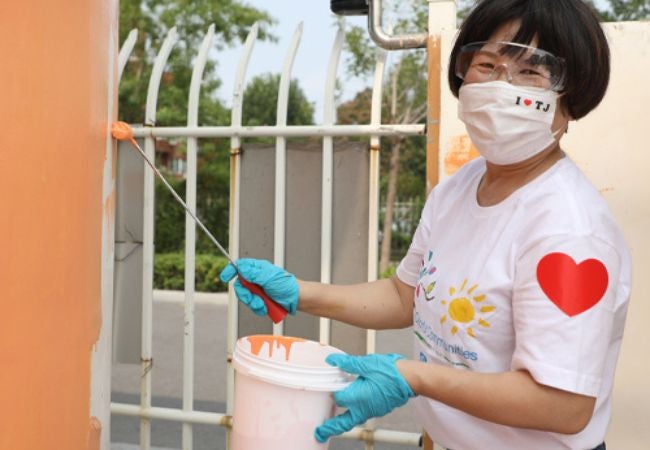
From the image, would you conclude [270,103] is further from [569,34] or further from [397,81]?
[569,34]

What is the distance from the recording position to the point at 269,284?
188cm

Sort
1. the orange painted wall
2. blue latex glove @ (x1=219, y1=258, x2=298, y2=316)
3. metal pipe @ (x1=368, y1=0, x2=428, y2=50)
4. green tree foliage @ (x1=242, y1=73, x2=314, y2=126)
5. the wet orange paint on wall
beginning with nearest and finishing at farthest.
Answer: the orange painted wall, blue latex glove @ (x1=219, y1=258, x2=298, y2=316), the wet orange paint on wall, metal pipe @ (x1=368, y1=0, x2=428, y2=50), green tree foliage @ (x1=242, y1=73, x2=314, y2=126)

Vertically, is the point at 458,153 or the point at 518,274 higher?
the point at 458,153

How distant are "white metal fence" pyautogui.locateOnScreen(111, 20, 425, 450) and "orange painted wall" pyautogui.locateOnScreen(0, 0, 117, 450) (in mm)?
565

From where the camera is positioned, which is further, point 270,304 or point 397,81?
point 397,81

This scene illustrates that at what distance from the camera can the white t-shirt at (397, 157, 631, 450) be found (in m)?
1.23

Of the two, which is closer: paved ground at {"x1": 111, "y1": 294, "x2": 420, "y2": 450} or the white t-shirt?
Result: the white t-shirt

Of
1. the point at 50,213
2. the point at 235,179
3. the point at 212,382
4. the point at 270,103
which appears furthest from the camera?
the point at 270,103

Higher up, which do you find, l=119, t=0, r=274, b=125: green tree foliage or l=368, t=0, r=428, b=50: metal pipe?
l=119, t=0, r=274, b=125: green tree foliage

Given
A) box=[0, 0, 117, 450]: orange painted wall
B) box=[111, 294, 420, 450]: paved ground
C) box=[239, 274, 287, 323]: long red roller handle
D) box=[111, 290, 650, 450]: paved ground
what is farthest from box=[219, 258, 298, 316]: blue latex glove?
box=[111, 294, 420, 450]: paved ground

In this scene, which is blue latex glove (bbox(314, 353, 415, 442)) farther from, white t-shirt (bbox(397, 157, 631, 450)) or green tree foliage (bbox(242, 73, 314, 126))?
green tree foliage (bbox(242, 73, 314, 126))

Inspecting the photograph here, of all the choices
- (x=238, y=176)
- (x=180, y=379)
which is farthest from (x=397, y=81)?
(x=238, y=176)

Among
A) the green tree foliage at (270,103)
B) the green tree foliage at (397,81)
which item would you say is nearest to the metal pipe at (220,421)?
the green tree foliage at (397,81)

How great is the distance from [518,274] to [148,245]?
1930 millimetres
